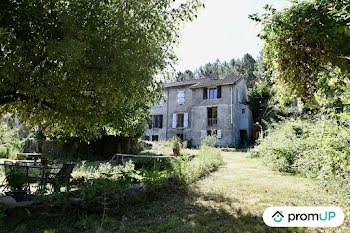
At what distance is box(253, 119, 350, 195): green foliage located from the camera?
449 centimetres

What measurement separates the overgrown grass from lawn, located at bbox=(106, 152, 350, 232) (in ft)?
1.22

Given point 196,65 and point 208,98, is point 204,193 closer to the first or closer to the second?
point 208,98

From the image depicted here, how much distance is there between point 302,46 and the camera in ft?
13.8

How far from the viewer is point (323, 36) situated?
383 cm

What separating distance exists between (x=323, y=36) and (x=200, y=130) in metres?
23.3

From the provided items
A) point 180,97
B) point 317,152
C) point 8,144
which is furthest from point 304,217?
point 180,97

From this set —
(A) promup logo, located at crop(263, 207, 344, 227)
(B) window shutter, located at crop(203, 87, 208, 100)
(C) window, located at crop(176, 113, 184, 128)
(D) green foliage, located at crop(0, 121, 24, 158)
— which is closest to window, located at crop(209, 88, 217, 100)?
(B) window shutter, located at crop(203, 87, 208, 100)

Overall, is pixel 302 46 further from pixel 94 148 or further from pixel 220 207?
pixel 94 148

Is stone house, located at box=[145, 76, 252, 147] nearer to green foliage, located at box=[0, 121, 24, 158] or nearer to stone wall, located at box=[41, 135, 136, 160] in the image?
stone wall, located at box=[41, 135, 136, 160]

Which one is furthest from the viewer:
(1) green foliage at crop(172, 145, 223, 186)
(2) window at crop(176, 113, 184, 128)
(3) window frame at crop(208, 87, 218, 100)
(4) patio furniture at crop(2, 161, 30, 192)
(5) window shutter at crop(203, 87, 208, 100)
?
(2) window at crop(176, 113, 184, 128)

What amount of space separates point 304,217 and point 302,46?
2704 millimetres

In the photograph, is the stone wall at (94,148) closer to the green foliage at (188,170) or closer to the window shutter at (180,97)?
the green foliage at (188,170)

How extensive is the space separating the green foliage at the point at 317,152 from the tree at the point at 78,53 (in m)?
4.10

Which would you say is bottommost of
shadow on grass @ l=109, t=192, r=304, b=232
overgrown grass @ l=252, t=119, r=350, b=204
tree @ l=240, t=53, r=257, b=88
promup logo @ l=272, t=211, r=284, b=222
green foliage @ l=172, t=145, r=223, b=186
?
shadow on grass @ l=109, t=192, r=304, b=232
